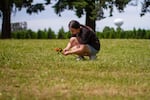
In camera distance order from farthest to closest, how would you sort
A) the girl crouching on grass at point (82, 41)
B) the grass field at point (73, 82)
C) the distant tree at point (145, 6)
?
the distant tree at point (145, 6) → the girl crouching on grass at point (82, 41) → the grass field at point (73, 82)

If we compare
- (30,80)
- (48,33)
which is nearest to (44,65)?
(30,80)

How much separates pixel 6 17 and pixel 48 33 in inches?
287

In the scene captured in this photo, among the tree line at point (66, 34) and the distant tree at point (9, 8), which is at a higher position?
the distant tree at point (9, 8)

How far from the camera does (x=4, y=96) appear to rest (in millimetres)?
6719

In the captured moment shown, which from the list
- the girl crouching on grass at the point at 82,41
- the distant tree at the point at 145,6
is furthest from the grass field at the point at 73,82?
the distant tree at the point at 145,6

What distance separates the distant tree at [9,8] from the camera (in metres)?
43.9

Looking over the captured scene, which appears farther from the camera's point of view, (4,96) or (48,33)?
(48,33)

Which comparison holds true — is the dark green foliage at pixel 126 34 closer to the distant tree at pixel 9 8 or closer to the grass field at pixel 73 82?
the distant tree at pixel 9 8

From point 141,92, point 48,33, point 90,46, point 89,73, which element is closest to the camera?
point 141,92

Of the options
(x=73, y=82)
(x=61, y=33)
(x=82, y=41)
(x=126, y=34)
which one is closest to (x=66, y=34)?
(x=61, y=33)

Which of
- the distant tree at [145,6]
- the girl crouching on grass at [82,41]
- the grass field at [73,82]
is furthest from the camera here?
the distant tree at [145,6]

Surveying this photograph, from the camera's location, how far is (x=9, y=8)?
44.2 m

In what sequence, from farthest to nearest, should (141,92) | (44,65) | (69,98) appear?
(44,65) < (141,92) < (69,98)

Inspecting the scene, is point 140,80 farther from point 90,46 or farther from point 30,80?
point 90,46
